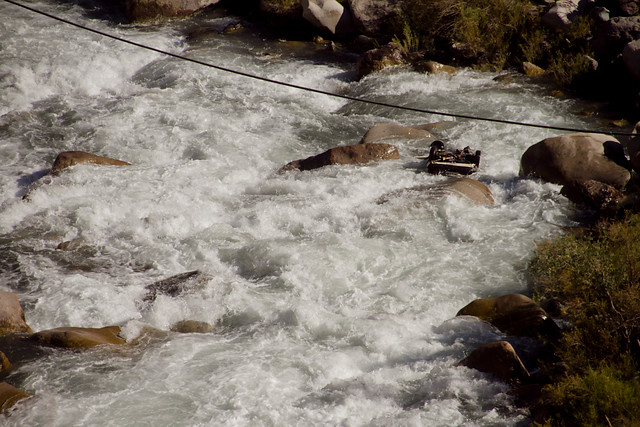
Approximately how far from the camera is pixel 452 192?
658 centimetres

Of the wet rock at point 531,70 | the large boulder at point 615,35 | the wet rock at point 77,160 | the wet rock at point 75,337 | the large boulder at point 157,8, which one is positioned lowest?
the wet rock at point 75,337

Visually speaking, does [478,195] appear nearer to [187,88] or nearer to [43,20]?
[187,88]

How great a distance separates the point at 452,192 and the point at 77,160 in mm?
4875

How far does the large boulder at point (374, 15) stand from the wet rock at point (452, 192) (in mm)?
5891

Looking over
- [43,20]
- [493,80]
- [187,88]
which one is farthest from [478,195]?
[43,20]

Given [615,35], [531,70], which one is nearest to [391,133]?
[531,70]

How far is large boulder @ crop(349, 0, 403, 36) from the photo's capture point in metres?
11.7

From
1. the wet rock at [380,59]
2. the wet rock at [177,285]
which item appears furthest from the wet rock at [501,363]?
the wet rock at [380,59]

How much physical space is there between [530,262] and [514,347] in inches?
48.4

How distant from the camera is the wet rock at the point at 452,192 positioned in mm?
6559

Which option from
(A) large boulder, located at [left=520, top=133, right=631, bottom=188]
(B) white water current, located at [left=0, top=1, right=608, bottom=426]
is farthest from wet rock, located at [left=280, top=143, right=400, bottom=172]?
(A) large boulder, located at [left=520, top=133, right=631, bottom=188]

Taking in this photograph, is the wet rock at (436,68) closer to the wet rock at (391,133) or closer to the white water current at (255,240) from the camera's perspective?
the white water current at (255,240)

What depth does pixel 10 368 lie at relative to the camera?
14.4 ft

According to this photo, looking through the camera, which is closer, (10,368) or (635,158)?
(10,368)
